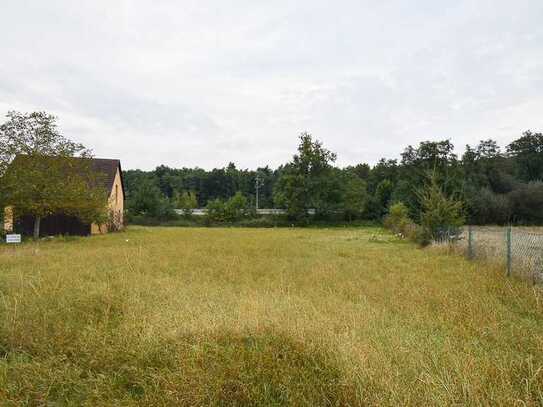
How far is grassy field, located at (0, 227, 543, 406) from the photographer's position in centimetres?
275

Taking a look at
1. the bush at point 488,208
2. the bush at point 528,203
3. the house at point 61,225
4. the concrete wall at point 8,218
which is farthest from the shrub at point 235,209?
the bush at point 528,203

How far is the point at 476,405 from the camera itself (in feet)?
8.06

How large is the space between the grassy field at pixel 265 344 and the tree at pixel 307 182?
37.5 metres

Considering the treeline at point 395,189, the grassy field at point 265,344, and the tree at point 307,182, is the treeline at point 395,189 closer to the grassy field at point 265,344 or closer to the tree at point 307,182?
the tree at point 307,182

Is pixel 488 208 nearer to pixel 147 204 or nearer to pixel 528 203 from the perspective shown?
pixel 528 203

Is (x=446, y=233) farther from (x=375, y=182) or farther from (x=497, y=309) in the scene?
(x=375, y=182)

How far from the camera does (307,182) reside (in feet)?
147

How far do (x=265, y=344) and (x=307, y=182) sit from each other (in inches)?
1648

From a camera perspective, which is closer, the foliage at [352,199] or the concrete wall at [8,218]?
the concrete wall at [8,218]

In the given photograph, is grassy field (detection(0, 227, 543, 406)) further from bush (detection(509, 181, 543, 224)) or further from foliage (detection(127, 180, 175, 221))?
bush (detection(509, 181, 543, 224))

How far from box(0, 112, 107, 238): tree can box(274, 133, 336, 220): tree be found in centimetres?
2891

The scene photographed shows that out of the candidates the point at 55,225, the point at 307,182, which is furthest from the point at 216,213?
the point at 55,225

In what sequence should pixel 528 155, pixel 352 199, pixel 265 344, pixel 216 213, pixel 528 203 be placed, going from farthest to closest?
pixel 528 155
pixel 216 213
pixel 352 199
pixel 528 203
pixel 265 344

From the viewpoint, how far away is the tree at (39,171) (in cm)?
1557
